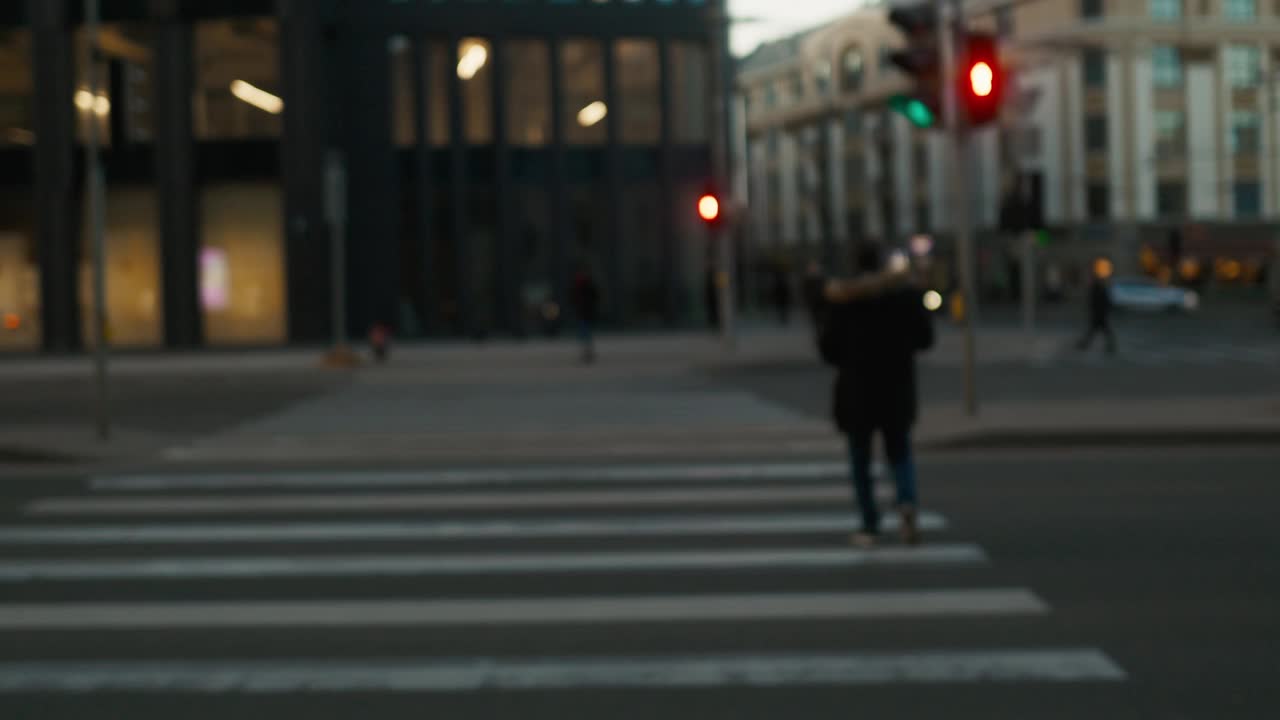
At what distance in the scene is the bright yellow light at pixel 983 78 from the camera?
14.7 metres

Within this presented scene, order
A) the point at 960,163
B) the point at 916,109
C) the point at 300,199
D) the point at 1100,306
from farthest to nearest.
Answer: the point at 300,199 < the point at 1100,306 < the point at 916,109 < the point at 960,163

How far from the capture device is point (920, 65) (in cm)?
1497

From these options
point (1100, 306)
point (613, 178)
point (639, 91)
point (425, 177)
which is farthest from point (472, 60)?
point (1100, 306)

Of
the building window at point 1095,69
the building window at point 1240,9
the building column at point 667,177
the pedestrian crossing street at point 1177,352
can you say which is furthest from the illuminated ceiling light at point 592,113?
the building window at point 1240,9

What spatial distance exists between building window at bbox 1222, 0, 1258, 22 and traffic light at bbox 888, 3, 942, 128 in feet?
219

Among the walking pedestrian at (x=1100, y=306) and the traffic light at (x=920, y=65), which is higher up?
the traffic light at (x=920, y=65)

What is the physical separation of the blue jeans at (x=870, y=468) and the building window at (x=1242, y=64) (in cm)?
7359

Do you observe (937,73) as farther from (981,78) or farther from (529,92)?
(529,92)

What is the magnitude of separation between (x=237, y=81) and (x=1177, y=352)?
23076 millimetres

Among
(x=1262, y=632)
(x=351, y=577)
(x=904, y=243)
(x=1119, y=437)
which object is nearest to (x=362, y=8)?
(x=1119, y=437)

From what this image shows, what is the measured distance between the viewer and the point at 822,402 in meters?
19.8

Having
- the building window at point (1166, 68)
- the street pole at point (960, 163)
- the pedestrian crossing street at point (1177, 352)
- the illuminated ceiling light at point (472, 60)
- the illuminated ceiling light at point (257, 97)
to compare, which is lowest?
the pedestrian crossing street at point (1177, 352)

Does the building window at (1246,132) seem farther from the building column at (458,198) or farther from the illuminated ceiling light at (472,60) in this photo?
the building column at (458,198)

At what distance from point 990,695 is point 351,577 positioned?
12.7ft
